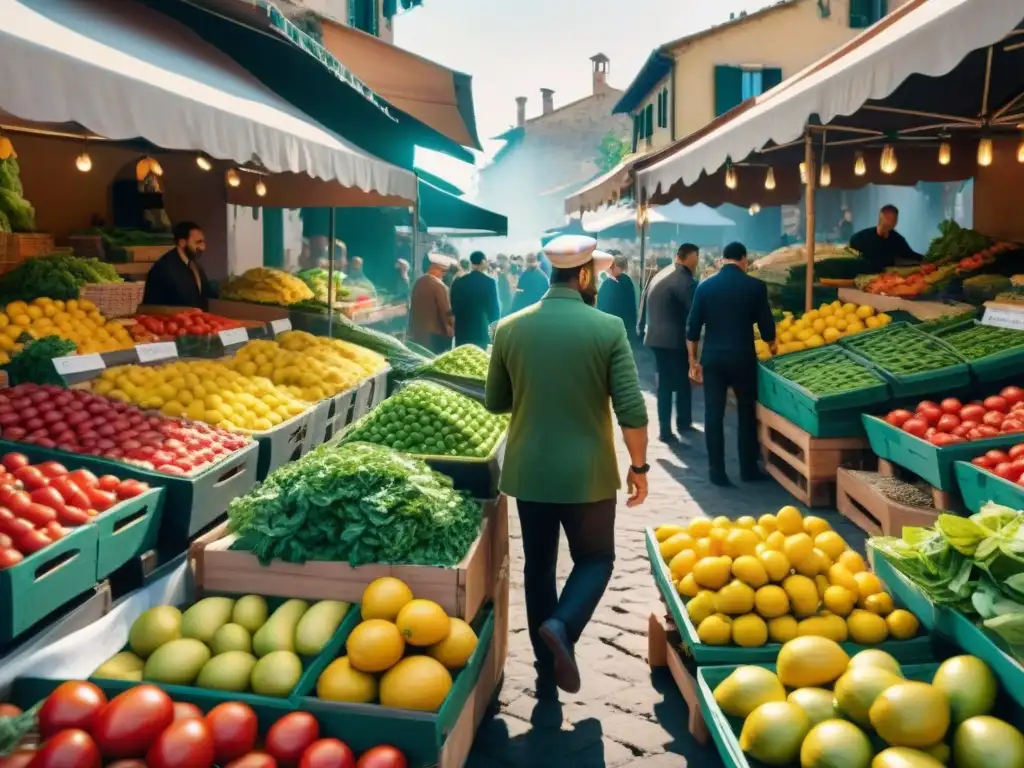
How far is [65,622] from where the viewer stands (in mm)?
3363

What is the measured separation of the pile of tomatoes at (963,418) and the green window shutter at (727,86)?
22.2m

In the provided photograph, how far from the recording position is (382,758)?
276 centimetres

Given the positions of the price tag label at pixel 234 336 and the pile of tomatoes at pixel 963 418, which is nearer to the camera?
the pile of tomatoes at pixel 963 418

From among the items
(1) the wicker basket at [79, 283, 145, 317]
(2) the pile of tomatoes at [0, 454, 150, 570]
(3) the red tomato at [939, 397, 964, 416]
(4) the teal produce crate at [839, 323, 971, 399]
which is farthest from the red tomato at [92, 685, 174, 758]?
(4) the teal produce crate at [839, 323, 971, 399]

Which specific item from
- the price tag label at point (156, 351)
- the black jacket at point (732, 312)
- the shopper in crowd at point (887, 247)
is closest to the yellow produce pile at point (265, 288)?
the price tag label at point (156, 351)

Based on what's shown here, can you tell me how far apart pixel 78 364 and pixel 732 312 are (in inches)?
198

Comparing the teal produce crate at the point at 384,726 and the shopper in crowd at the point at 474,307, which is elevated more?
the shopper in crowd at the point at 474,307

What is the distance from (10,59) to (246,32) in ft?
17.3

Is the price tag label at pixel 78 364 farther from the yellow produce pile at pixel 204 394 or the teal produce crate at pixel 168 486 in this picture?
the teal produce crate at pixel 168 486

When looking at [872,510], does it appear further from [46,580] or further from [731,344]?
[46,580]

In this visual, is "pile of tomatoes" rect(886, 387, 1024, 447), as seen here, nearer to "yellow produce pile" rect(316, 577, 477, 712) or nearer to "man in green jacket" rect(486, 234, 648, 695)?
"man in green jacket" rect(486, 234, 648, 695)

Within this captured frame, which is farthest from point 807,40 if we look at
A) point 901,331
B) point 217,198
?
point 901,331

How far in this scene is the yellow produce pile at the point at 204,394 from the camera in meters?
5.38

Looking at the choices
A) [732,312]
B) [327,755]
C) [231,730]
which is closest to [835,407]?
[732,312]
